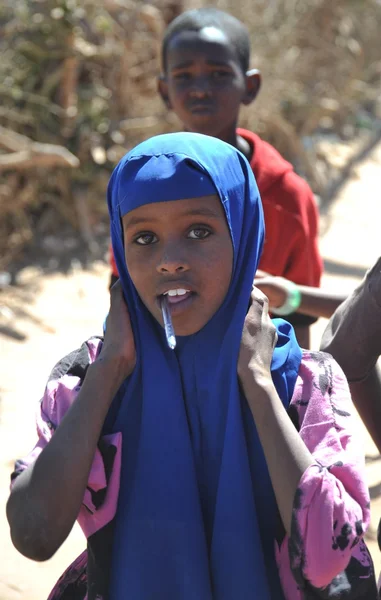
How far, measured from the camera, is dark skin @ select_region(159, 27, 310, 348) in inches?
111

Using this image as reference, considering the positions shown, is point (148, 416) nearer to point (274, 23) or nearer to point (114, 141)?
point (114, 141)

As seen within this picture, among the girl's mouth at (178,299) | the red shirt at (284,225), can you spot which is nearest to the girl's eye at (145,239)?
the girl's mouth at (178,299)

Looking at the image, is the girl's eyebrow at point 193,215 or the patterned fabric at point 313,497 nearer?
the patterned fabric at point 313,497

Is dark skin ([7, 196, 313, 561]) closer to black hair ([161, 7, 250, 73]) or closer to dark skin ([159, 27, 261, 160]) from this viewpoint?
dark skin ([159, 27, 261, 160])

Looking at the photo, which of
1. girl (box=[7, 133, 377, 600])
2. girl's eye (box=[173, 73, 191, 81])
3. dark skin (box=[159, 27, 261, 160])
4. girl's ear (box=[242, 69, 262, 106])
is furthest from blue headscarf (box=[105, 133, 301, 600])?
girl's ear (box=[242, 69, 262, 106])

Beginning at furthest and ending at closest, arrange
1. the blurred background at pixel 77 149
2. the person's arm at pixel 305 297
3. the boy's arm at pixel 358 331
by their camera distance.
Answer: the blurred background at pixel 77 149, the person's arm at pixel 305 297, the boy's arm at pixel 358 331

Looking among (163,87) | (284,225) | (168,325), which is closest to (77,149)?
(163,87)

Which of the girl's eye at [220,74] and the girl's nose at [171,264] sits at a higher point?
the girl's eye at [220,74]

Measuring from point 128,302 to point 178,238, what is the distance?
0.69 ft

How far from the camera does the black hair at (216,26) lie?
115 inches

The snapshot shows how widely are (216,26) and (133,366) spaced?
1.69 m

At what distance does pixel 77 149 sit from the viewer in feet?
20.1

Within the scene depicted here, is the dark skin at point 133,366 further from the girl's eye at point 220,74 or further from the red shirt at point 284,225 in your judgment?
the girl's eye at point 220,74

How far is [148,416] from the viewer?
1625mm
